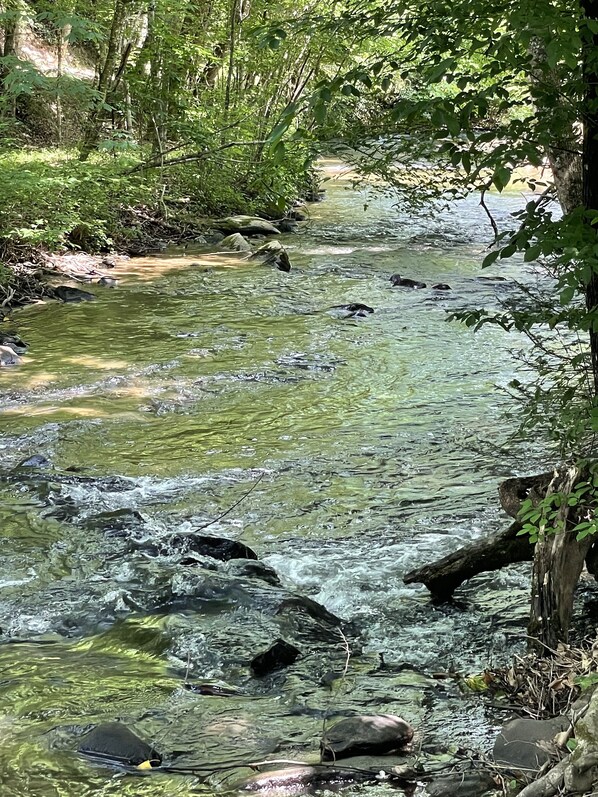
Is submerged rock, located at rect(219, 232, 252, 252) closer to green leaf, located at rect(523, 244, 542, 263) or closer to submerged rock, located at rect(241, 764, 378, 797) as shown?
green leaf, located at rect(523, 244, 542, 263)

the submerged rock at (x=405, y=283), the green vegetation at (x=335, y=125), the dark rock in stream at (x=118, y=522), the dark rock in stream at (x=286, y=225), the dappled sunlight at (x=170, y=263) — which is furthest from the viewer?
the dark rock in stream at (x=286, y=225)

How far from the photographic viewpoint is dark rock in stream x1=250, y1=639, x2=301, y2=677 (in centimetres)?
416

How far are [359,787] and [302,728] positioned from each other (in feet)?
1.76

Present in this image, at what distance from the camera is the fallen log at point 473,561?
14.3ft

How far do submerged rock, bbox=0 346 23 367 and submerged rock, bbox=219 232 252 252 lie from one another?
7041mm

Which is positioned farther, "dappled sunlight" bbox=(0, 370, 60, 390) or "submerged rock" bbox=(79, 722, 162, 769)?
"dappled sunlight" bbox=(0, 370, 60, 390)

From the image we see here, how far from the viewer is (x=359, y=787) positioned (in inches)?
122

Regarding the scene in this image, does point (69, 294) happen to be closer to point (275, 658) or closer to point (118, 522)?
point (118, 522)

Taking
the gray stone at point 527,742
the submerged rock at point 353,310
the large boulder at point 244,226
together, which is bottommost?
the gray stone at point 527,742

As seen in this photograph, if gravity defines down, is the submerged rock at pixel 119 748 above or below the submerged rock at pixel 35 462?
below

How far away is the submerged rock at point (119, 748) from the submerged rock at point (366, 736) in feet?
2.18

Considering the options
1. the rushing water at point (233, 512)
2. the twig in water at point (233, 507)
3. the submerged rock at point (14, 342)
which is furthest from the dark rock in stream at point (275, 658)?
the submerged rock at point (14, 342)

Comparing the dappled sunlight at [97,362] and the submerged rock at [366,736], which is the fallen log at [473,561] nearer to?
the submerged rock at [366,736]

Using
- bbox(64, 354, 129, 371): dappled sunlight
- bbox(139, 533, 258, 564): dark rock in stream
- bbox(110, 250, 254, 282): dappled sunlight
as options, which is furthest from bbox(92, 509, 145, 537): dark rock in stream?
bbox(110, 250, 254, 282): dappled sunlight
